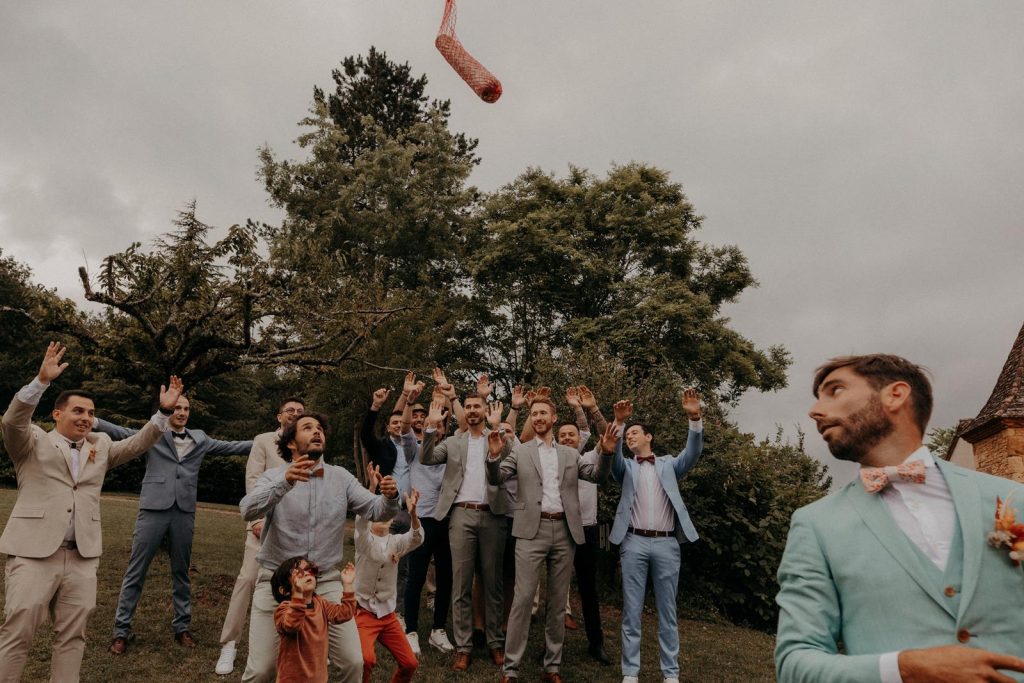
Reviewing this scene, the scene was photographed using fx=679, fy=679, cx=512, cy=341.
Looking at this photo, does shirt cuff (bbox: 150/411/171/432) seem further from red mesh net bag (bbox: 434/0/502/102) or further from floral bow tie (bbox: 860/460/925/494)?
floral bow tie (bbox: 860/460/925/494)

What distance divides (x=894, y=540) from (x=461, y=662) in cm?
548

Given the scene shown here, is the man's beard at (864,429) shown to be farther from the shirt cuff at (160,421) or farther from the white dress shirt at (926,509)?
the shirt cuff at (160,421)

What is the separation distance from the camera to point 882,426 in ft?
7.39

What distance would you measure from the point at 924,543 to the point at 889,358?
0.61 metres

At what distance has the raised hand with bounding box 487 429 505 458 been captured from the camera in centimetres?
634

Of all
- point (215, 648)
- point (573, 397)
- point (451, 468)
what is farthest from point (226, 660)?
point (573, 397)

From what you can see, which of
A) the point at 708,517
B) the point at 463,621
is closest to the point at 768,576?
the point at 708,517

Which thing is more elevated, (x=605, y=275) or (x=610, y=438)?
(x=605, y=275)

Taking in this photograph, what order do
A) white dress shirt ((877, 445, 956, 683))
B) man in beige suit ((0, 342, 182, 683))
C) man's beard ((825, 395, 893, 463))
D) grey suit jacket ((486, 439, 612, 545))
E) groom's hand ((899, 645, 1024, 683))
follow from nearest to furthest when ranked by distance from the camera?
1. groom's hand ((899, 645, 1024, 683))
2. white dress shirt ((877, 445, 956, 683))
3. man's beard ((825, 395, 893, 463))
4. man in beige suit ((0, 342, 182, 683))
5. grey suit jacket ((486, 439, 612, 545))

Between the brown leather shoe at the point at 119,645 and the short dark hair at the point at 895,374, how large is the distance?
22.6 feet

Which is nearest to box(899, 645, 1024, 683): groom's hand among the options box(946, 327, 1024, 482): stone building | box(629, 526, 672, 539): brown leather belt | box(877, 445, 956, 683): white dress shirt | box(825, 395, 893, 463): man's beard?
box(877, 445, 956, 683): white dress shirt

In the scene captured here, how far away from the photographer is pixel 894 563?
1944 millimetres

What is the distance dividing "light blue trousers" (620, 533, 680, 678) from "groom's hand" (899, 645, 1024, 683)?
4.87m

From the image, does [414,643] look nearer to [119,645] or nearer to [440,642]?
[440,642]
